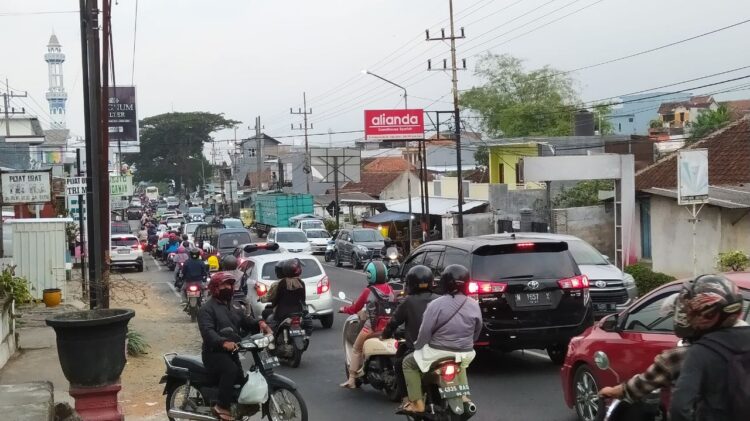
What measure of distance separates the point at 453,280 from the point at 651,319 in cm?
170

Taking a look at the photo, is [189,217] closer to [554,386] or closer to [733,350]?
[554,386]

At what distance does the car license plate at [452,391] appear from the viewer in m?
7.57

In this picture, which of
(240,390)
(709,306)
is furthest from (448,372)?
(709,306)

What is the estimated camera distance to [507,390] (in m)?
10.6

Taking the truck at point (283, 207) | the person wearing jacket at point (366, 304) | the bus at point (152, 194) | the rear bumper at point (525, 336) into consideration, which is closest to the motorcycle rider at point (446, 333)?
the person wearing jacket at point (366, 304)

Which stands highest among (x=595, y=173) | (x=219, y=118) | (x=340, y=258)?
(x=219, y=118)

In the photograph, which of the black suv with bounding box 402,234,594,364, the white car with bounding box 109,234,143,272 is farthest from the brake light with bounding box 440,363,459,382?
the white car with bounding box 109,234,143,272

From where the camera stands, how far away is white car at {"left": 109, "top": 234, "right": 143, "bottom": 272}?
3709cm

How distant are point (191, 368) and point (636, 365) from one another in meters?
4.27

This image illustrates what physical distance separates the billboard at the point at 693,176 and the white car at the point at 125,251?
25014 mm

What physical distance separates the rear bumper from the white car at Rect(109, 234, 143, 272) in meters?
28.4

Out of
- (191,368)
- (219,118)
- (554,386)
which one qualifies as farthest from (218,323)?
(219,118)

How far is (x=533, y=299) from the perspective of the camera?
36.3 ft

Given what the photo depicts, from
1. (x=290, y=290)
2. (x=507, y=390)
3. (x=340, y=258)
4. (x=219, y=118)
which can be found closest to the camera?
(x=507, y=390)
